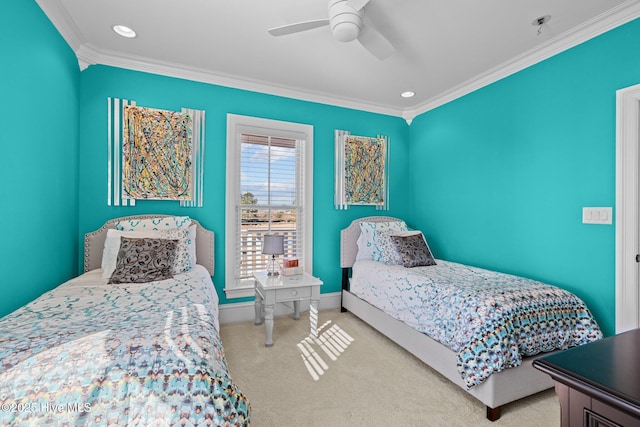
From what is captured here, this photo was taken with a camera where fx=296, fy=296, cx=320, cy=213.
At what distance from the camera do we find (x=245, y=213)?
3.45m

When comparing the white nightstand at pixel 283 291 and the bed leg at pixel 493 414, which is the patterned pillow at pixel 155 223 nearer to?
the white nightstand at pixel 283 291

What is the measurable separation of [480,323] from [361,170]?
2.53 m

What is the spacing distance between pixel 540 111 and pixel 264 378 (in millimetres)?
3321

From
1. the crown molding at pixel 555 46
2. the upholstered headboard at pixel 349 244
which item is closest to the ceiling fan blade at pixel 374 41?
the crown molding at pixel 555 46

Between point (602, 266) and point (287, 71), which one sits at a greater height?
point (287, 71)

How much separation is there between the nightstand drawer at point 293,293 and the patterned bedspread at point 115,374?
4.62 feet

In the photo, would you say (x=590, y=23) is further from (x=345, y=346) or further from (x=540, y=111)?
(x=345, y=346)

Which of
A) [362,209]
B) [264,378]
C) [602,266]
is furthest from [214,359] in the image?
[362,209]

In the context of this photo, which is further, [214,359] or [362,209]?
[362,209]

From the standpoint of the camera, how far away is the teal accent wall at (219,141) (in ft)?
9.32

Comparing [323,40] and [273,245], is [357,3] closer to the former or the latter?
Answer: [323,40]

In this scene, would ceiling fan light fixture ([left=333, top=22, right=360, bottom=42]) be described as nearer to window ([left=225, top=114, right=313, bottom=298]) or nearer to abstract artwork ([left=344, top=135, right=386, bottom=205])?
window ([left=225, top=114, right=313, bottom=298])

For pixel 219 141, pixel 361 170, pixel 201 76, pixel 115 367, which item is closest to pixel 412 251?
pixel 361 170

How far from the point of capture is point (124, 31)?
8.21ft
